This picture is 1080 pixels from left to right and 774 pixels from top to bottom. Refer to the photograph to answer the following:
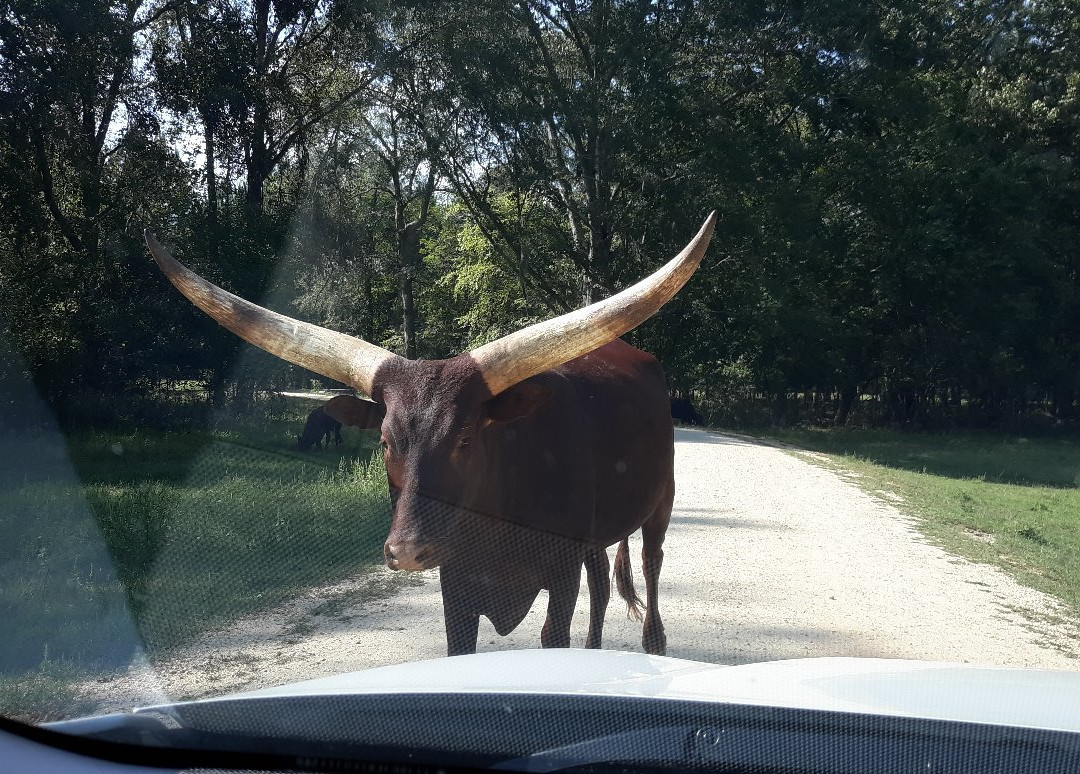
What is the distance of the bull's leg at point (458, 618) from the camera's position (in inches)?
165

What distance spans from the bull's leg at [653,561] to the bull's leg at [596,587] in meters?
0.53

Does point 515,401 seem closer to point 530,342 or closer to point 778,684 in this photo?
point 530,342

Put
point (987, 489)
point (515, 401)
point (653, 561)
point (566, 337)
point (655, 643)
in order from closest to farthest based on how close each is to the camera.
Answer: point (515, 401)
point (566, 337)
point (655, 643)
point (653, 561)
point (987, 489)

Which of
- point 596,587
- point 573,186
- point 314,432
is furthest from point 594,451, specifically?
point 573,186

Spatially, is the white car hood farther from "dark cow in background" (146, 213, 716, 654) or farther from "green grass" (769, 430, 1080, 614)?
"green grass" (769, 430, 1080, 614)

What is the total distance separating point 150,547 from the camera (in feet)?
25.3

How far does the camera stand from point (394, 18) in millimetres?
21297

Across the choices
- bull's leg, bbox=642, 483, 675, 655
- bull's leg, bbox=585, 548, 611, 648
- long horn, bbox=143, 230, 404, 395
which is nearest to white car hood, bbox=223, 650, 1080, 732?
long horn, bbox=143, 230, 404, 395

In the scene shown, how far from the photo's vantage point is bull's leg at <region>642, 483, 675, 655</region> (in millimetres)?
5582

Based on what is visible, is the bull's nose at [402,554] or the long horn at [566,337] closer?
the bull's nose at [402,554]

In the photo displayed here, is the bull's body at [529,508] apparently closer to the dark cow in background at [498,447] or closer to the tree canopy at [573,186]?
the dark cow in background at [498,447]

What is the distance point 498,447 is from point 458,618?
2.48ft

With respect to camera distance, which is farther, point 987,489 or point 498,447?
point 987,489

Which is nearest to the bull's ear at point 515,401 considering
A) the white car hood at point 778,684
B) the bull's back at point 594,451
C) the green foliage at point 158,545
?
the bull's back at point 594,451
